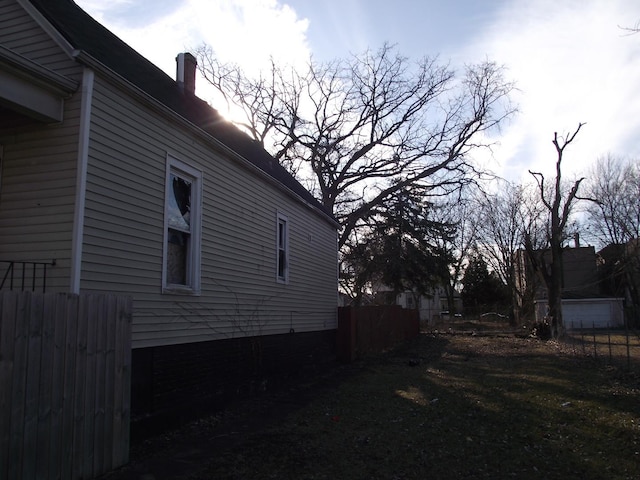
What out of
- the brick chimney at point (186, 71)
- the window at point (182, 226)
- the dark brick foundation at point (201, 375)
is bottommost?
the dark brick foundation at point (201, 375)

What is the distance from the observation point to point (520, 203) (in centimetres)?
4153

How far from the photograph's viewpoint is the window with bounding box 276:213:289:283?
1211cm

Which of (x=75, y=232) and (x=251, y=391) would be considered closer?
(x=75, y=232)

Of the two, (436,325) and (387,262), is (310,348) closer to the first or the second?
(387,262)

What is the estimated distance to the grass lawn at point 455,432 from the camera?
5656mm

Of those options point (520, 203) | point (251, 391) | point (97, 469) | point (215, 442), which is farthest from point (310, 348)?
point (520, 203)

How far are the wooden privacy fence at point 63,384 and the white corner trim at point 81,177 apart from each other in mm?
606

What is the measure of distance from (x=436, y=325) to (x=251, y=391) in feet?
101

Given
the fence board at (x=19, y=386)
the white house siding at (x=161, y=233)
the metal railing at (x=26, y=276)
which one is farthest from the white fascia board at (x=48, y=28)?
the fence board at (x=19, y=386)

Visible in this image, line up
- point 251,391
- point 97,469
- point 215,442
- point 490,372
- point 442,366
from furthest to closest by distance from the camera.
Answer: point 442,366 < point 490,372 < point 251,391 < point 215,442 < point 97,469

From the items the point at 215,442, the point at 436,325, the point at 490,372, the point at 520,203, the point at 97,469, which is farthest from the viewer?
the point at 520,203

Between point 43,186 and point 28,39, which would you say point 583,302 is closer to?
point 43,186

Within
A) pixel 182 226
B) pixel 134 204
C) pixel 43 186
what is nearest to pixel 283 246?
pixel 182 226

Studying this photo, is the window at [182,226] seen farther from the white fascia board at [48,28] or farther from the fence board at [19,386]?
the fence board at [19,386]
